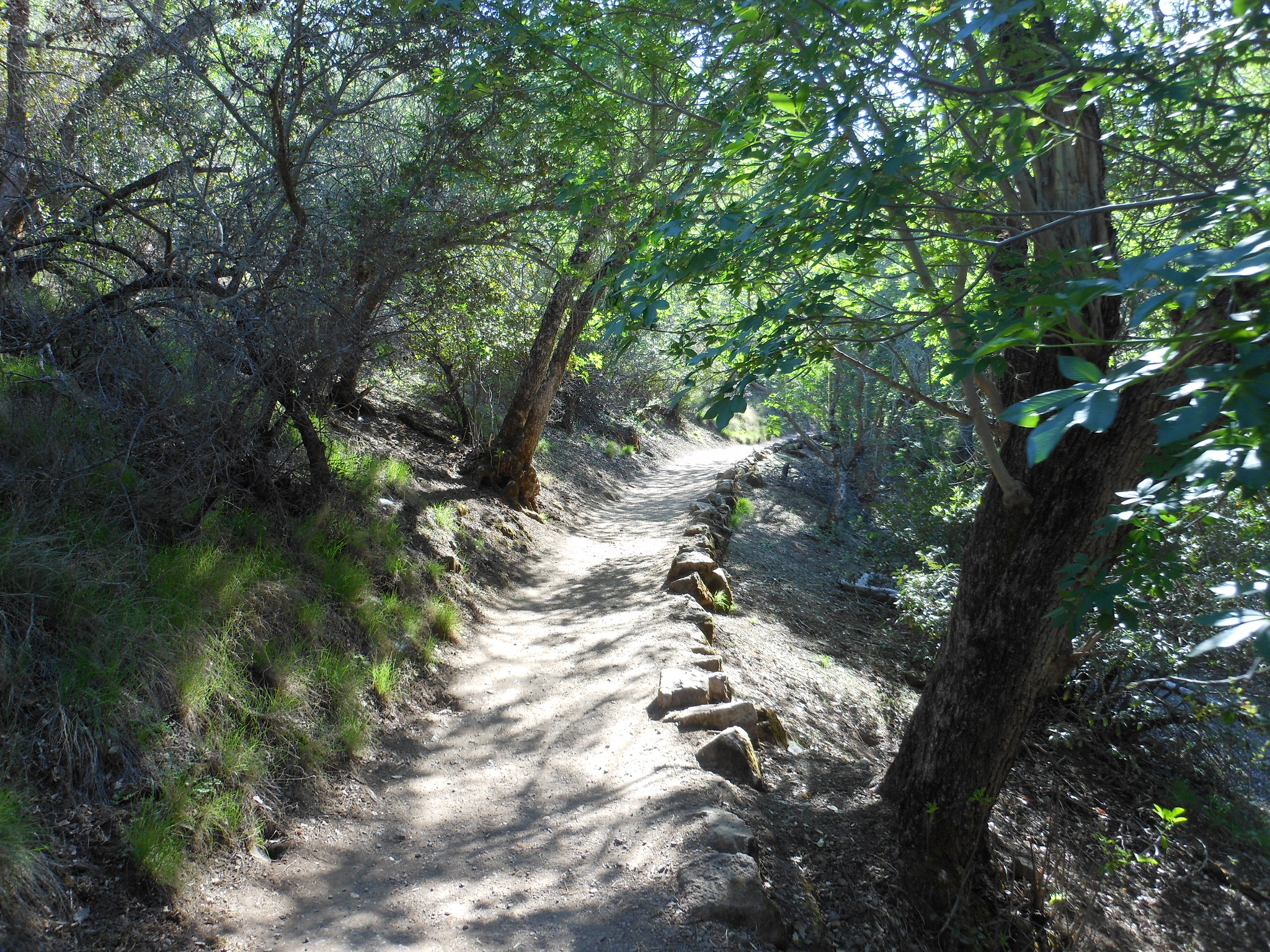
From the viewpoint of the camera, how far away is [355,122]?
556 cm

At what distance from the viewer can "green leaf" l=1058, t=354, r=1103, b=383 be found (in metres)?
1.27

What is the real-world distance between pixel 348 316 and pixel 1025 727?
16.0ft

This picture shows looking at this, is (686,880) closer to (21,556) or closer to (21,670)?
(21,670)

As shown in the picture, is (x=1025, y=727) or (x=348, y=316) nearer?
(x=1025, y=727)

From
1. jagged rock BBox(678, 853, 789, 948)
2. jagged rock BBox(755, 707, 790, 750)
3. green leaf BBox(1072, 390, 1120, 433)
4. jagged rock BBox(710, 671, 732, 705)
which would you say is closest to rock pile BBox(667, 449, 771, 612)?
jagged rock BBox(710, 671, 732, 705)

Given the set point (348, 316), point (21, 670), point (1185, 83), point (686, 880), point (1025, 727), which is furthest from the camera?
point (348, 316)

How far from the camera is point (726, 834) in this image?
3201 mm

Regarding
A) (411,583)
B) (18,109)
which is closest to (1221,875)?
(411,583)

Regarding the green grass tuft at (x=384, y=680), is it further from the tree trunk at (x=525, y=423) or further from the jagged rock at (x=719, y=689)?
the tree trunk at (x=525, y=423)

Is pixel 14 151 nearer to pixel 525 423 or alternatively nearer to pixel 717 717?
pixel 717 717

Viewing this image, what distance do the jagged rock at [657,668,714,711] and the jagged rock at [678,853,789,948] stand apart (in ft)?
5.16

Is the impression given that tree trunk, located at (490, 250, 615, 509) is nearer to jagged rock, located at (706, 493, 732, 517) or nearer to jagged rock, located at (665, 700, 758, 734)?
jagged rock, located at (706, 493, 732, 517)

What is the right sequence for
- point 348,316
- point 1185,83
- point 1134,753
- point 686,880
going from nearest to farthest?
point 1185,83, point 686,880, point 348,316, point 1134,753

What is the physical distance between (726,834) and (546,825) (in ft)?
3.17
